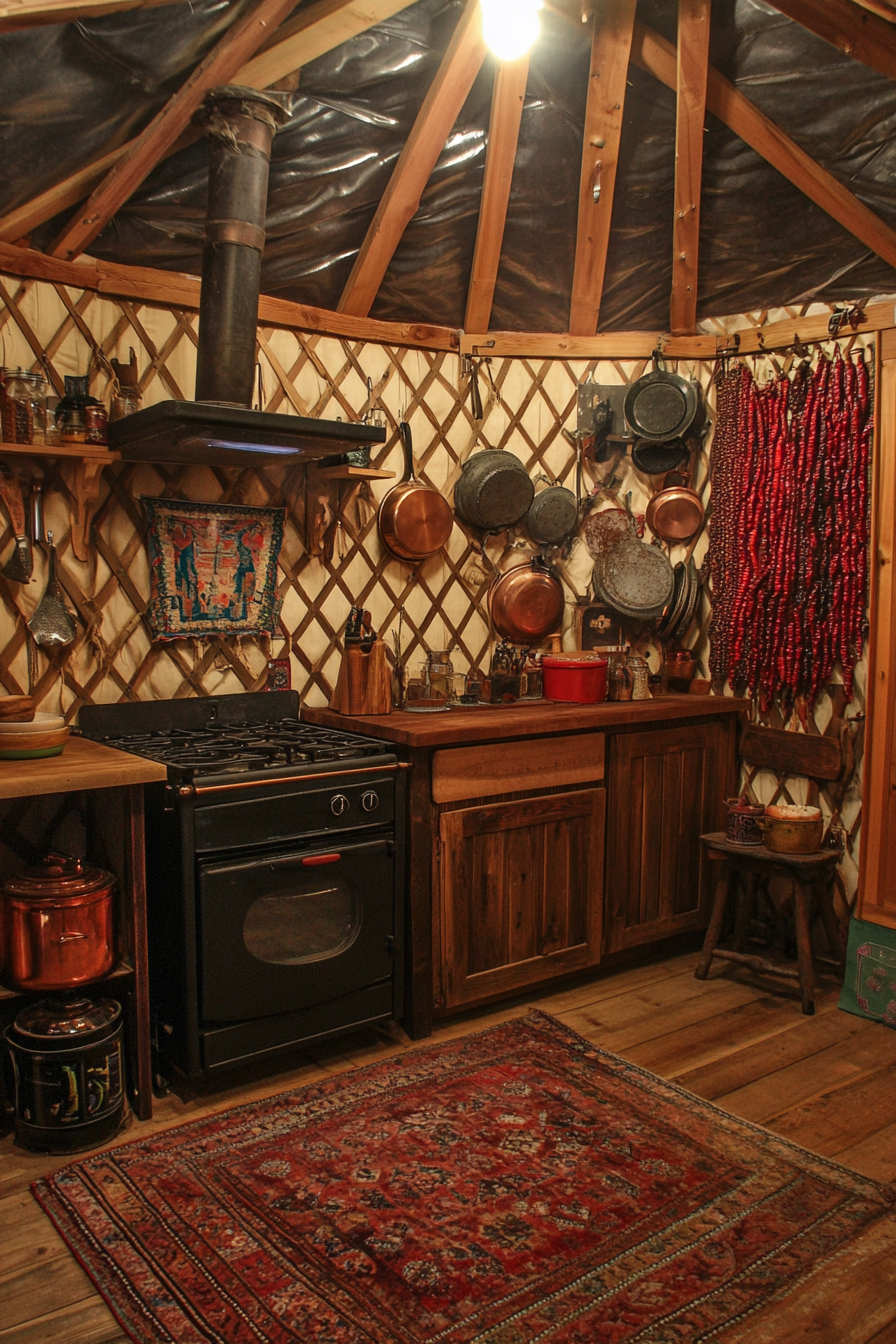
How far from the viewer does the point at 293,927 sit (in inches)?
106

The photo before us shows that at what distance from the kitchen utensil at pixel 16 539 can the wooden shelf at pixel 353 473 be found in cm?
97

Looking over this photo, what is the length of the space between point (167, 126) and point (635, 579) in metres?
2.26

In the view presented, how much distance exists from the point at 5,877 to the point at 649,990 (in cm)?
214

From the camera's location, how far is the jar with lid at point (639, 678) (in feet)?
12.1

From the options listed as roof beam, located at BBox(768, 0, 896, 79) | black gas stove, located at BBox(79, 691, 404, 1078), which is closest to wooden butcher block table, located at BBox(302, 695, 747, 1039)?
black gas stove, located at BBox(79, 691, 404, 1078)

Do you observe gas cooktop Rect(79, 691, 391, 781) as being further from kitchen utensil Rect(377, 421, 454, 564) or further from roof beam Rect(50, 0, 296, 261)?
roof beam Rect(50, 0, 296, 261)

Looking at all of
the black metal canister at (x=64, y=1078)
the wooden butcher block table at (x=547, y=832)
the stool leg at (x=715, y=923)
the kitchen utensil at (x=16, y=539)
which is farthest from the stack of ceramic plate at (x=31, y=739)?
the stool leg at (x=715, y=923)

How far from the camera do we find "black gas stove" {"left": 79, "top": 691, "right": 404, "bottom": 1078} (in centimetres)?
249

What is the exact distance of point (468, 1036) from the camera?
2.97 metres

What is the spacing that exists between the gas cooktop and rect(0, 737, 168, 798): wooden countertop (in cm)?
13

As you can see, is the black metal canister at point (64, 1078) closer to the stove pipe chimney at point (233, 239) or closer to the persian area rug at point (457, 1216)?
the persian area rug at point (457, 1216)

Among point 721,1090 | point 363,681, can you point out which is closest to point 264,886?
point 363,681

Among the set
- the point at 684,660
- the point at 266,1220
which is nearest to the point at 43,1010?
the point at 266,1220

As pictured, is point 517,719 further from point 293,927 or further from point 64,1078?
point 64,1078
